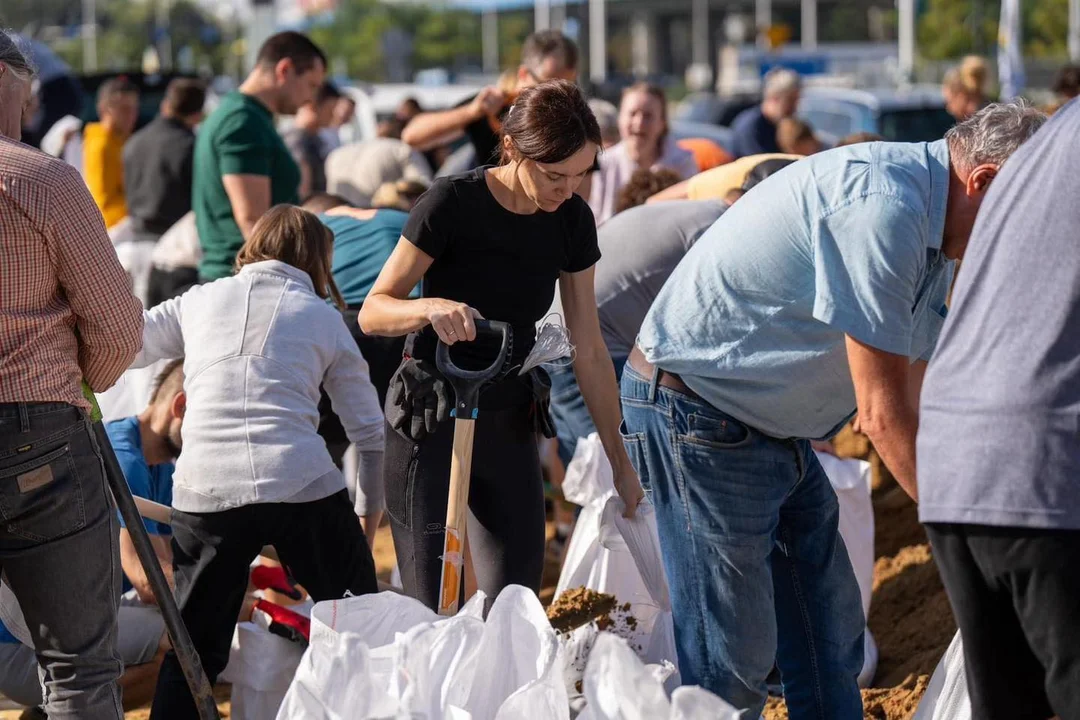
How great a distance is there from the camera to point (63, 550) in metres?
2.88

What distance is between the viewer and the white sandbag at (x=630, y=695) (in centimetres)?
234

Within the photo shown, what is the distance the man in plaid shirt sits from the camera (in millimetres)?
2746

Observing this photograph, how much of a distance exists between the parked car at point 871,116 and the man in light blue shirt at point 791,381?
24.5ft

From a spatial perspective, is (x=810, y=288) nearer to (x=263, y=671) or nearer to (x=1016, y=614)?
(x=1016, y=614)

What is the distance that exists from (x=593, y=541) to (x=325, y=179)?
526 centimetres

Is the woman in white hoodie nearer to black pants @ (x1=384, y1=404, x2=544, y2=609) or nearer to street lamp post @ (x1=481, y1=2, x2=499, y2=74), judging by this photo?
black pants @ (x1=384, y1=404, x2=544, y2=609)

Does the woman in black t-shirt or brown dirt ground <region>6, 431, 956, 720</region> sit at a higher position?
the woman in black t-shirt

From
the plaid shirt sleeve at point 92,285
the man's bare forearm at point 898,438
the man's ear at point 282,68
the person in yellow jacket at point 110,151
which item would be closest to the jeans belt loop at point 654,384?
the man's bare forearm at point 898,438

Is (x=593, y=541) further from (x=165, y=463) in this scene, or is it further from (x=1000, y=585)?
(x=1000, y=585)

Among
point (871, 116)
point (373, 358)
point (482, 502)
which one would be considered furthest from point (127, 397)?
point (871, 116)

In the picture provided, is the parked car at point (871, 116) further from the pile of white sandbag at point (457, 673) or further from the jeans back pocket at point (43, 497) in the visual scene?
the jeans back pocket at point (43, 497)

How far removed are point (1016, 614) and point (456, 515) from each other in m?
1.32

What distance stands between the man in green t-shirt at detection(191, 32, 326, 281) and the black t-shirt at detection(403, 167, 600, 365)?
205 cm

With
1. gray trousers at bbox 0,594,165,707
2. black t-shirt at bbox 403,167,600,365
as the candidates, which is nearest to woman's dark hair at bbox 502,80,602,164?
black t-shirt at bbox 403,167,600,365
